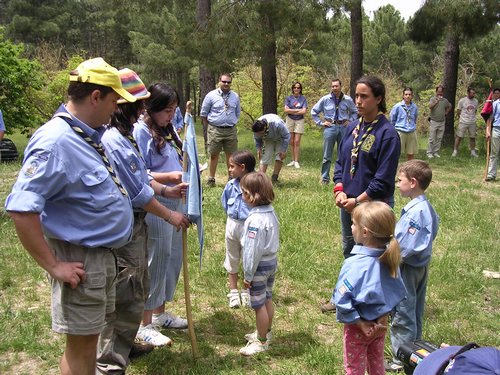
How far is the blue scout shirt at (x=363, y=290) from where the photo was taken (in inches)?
113

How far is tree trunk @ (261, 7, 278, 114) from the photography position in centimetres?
1211

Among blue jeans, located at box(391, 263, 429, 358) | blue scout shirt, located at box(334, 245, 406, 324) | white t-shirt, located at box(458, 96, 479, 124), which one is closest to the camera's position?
blue scout shirt, located at box(334, 245, 406, 324)

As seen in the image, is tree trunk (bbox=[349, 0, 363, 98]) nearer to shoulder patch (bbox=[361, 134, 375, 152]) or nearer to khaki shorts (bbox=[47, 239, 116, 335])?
→ shoulder patch (bbox=[361, 134, 375, 152])

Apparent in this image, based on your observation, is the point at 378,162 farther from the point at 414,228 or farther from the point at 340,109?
the point at 340,109

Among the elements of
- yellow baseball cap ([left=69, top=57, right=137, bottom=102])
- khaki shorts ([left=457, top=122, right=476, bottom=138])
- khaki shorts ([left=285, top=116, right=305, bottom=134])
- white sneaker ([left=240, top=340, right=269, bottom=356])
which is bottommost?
white sneaker ([left=240, top=340, right=269, bottom=356])

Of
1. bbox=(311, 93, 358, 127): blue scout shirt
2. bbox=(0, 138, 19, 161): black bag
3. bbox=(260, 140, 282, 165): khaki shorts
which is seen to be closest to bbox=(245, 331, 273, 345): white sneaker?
bbox=(260, 140, 282, 165): khaki shorts

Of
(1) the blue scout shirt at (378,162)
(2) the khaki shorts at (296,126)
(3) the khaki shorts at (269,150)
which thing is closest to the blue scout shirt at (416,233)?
(1) the blue scout shirt at (378,162)

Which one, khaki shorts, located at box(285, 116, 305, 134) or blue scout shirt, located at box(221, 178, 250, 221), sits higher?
khaki shorts, located at box(285, 116, 305, 134)

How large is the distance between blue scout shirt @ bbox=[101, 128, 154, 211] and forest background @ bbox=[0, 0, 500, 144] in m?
8.94

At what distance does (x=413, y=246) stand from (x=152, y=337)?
6.74 feet

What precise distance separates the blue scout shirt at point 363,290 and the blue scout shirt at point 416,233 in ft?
1.89

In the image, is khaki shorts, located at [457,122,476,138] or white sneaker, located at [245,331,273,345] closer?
white sneaker, located at [245,331,273,345]

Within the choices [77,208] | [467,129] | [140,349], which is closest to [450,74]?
[467,129]

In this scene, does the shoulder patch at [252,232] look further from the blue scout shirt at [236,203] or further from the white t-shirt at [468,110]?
the white t-shirt at [468,110]
